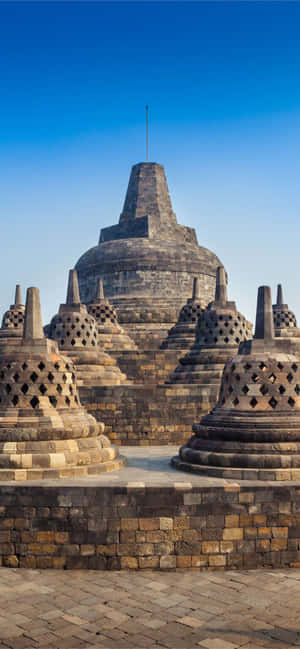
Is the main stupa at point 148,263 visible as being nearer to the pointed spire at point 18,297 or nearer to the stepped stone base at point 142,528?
the pointed spire at point 18,297

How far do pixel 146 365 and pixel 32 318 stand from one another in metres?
10.3

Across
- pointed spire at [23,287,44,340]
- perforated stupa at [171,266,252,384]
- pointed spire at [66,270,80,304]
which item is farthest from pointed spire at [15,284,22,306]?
pointed spire at [23,287,44,340]

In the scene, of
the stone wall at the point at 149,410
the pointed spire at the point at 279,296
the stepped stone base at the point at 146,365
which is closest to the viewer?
the stone wall at the point at 149,410

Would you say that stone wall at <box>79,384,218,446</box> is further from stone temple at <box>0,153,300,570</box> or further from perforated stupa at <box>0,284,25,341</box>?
perforated stupa at <box>0,284,25,341</box>

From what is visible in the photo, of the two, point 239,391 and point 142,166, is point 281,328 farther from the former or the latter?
point 239,391

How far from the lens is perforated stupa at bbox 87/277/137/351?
880 inches

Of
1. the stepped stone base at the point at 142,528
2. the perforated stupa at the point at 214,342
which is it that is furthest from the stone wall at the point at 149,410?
the stepped stone base at the point at 142,528

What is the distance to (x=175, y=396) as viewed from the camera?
50.2 feet

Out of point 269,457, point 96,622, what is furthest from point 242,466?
point 96,622

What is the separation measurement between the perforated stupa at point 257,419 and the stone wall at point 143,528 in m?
0.84

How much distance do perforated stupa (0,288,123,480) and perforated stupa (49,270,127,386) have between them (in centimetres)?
686

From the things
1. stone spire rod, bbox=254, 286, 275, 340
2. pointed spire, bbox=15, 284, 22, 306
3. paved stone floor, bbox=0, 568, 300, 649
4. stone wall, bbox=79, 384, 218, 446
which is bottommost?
paved stone floor, bbox=0, 568, 300, 649

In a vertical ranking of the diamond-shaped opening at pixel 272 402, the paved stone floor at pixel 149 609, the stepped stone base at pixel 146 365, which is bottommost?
the paved stone floor at pixel 149 609

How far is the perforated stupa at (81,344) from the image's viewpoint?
17.8m
